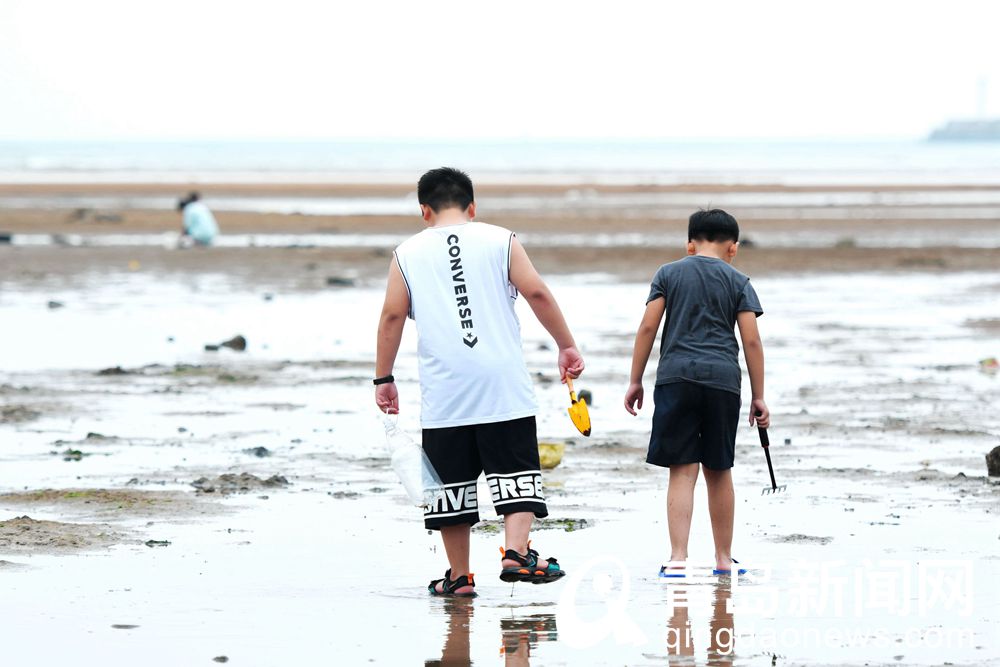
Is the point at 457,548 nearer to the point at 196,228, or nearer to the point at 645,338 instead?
the point at 645,338

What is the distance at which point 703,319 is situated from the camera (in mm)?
6602

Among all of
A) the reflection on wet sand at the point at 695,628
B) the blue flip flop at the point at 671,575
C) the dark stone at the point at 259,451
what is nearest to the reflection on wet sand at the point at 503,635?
the reflection on wet sand at the point at 695,628

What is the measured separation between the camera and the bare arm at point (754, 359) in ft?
Result: 21.7

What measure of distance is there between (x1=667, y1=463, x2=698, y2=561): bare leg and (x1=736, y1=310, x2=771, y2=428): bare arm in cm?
35

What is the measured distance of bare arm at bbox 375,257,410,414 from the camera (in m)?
6.37

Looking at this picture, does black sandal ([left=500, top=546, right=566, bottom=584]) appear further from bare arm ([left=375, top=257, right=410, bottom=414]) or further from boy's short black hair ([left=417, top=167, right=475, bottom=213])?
boy's short black hair ([left=417, top=167, right=475, bottom=213])

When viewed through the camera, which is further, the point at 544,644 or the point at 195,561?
the point at 195,561

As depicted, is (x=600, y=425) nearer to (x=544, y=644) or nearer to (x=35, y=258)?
(x=544, y=644)

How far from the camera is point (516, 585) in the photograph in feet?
21.5

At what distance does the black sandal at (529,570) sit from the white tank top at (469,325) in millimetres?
546

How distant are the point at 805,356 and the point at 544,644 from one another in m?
9.02

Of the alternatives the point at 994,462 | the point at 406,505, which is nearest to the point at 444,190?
the point at 406,505

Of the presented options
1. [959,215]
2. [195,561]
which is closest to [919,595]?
[195,561]

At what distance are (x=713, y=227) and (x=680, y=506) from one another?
3.88 feet
